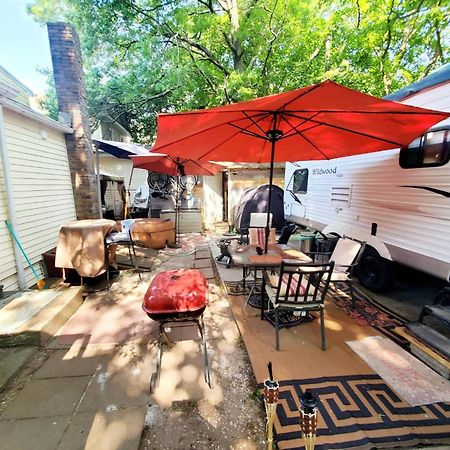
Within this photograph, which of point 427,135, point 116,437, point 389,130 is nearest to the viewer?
point 116,437

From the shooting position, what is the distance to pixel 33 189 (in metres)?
Answer: 4.49

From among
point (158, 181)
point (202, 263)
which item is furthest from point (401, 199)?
point (158, 181)

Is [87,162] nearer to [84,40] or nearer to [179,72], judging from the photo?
[179,72]

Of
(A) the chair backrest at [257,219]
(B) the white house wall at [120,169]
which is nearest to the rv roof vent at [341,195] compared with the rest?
(A) the chair backrest at [257,219]

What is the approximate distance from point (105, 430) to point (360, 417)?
6.39 ft

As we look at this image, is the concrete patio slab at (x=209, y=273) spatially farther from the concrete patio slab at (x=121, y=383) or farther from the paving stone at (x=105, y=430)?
the paving stone at (x=105, y=430)

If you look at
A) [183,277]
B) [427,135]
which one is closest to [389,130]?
[427,135]

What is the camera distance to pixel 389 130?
8.90 feet

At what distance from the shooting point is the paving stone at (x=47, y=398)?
195 cm

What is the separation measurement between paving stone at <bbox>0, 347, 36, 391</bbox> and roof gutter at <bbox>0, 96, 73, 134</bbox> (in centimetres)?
350

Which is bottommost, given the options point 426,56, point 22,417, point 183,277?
point 22,417

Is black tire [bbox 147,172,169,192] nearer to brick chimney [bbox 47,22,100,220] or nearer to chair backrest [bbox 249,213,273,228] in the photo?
brick chimney [bbox 47,22,100,220]

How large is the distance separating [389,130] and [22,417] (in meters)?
4.41

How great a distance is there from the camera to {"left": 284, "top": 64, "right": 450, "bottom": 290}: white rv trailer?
115 inches
